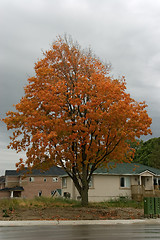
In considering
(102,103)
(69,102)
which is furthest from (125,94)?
(69,102)

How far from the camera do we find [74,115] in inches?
939

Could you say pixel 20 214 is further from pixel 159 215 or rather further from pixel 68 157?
pixel 159 215

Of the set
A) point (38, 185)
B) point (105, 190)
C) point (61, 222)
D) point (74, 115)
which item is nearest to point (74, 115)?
point (74, 115)

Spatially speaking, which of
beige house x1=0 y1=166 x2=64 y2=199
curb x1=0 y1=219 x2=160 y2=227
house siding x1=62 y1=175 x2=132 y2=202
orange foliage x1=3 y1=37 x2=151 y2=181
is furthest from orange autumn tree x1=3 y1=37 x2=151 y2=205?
beige house x1=0 y1=166 x2=64 y2=199

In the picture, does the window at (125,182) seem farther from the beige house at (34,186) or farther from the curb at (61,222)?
the beige house at (34,186)

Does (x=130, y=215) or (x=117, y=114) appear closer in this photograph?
(x=117, y=114)

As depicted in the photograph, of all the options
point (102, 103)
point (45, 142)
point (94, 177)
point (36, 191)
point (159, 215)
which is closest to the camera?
point (45, 142)

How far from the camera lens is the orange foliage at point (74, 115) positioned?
22.4 meters

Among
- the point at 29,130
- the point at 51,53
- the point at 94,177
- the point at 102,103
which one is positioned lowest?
the point at 94,177

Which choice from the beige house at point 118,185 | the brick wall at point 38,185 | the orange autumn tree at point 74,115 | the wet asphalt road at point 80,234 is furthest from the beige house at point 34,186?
the wet asphalt road at point 80,234

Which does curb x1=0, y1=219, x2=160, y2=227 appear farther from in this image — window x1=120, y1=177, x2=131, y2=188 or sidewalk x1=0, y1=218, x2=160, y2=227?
window x1=120, y1=177, x2=131, y2=188

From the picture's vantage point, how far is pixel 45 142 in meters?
21.4

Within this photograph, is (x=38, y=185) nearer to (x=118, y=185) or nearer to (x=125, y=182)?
(x=125, y=182)

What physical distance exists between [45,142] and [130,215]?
27.4 ft
